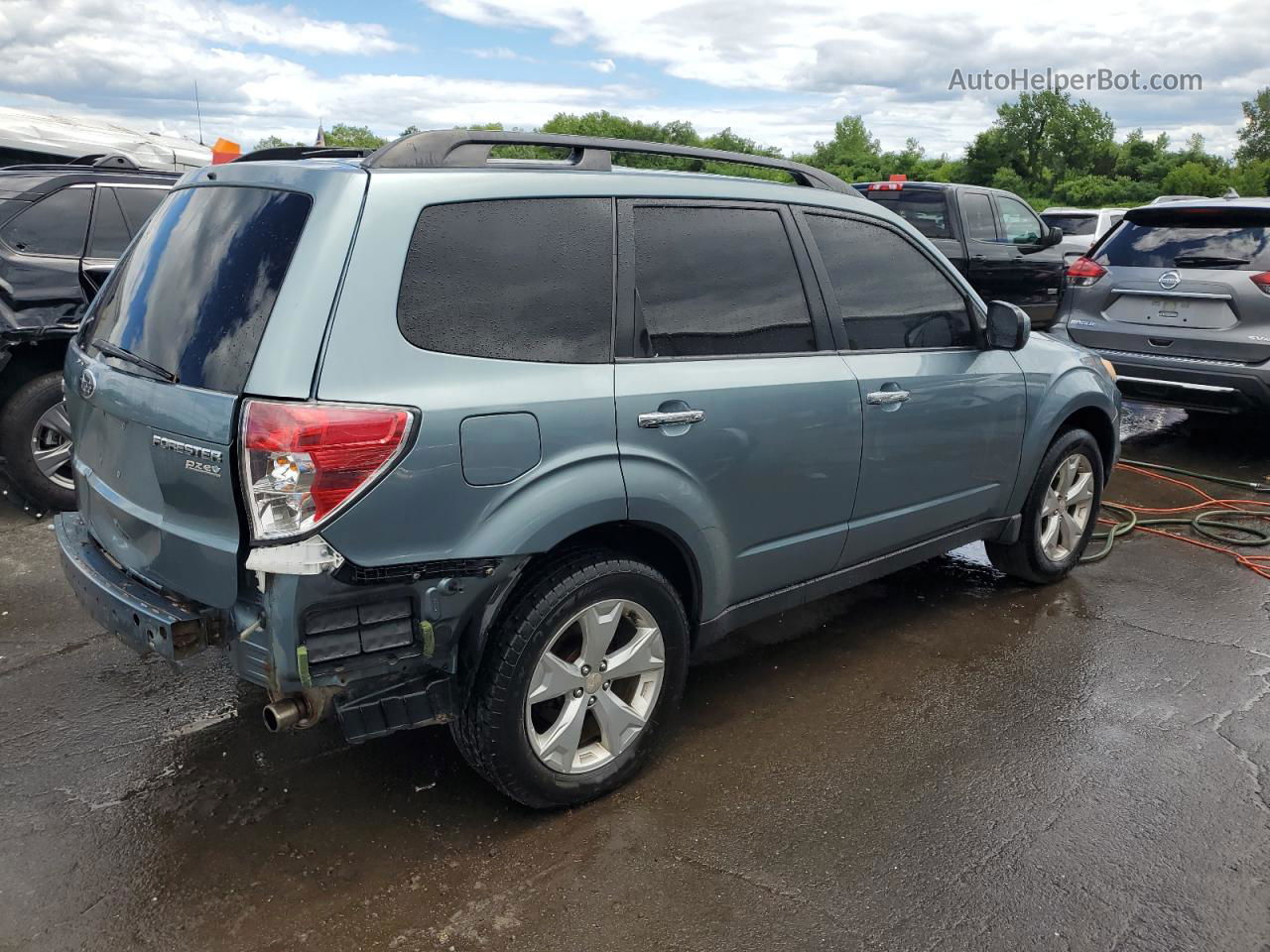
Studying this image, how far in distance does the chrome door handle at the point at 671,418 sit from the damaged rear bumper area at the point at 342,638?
23.2 inches

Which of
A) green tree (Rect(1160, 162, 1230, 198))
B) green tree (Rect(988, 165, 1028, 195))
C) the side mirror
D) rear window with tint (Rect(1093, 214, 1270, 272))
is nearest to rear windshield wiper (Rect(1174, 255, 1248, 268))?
rear window with tint (Rect(1093, 214, 1270, 272))

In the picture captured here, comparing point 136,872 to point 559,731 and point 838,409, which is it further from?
point 838,409

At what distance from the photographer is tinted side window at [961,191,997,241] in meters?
10.8

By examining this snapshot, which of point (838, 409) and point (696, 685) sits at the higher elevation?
point (838, 409)

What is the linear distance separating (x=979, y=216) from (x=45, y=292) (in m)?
9.01

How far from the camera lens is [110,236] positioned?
618 centimetres

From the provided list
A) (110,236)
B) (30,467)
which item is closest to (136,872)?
(30,467)

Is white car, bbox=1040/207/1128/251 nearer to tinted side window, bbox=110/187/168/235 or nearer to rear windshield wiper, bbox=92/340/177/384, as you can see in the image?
tinted side window, bbox=110/187/168/235

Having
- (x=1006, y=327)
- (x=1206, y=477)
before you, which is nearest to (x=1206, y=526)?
(x=1206, y=477)

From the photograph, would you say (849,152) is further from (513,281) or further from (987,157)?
(513,281)

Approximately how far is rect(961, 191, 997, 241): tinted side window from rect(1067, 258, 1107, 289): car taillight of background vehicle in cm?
345

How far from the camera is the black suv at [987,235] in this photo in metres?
10.7

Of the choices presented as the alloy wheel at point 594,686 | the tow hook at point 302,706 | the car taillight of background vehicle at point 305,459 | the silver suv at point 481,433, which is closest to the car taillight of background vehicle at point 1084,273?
the silver suv at point 481,433

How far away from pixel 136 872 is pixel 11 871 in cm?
33
